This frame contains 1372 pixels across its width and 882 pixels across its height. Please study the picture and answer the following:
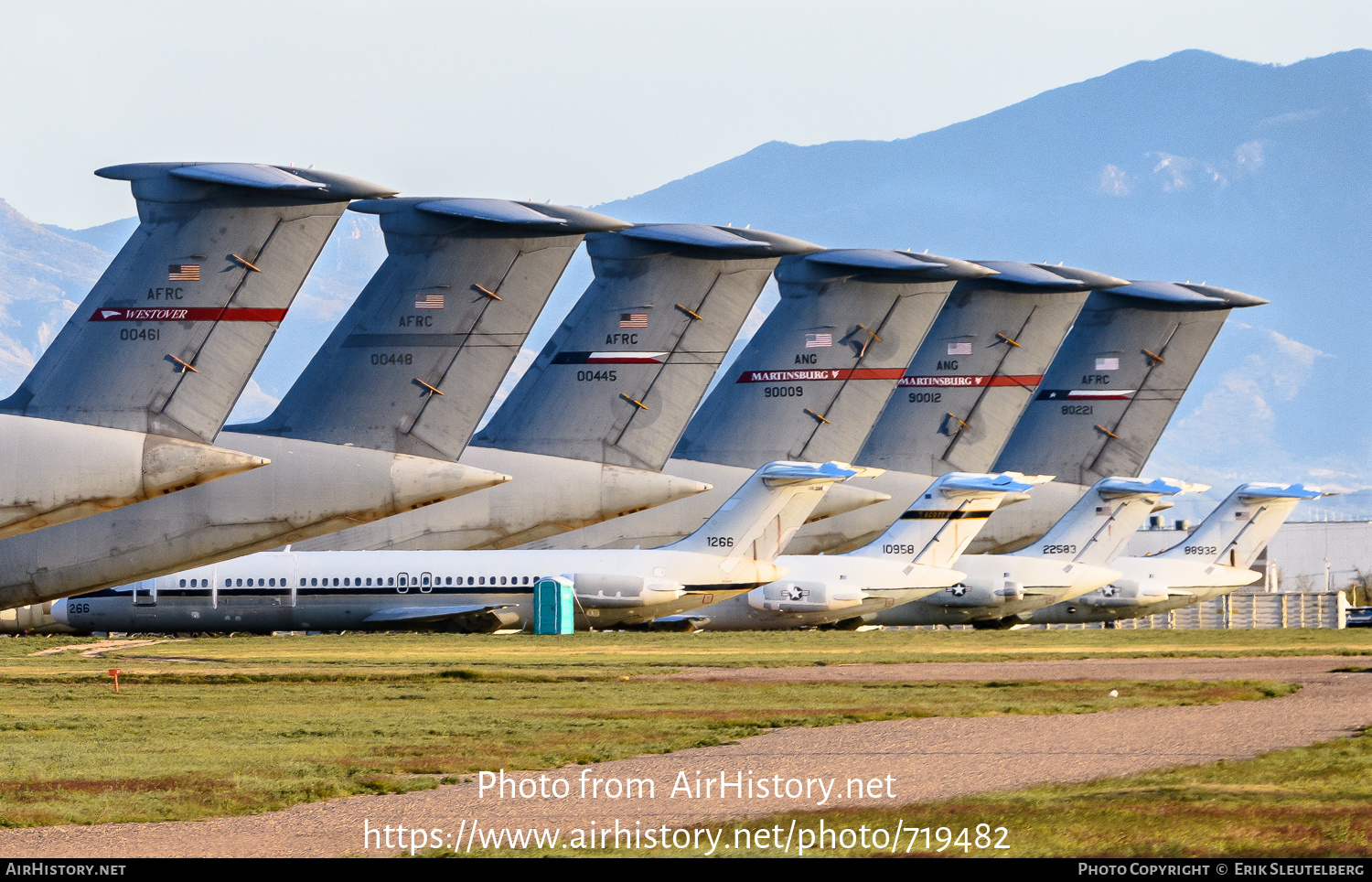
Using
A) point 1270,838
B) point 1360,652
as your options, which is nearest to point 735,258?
point 1360,652

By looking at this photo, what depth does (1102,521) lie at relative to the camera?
51.3m

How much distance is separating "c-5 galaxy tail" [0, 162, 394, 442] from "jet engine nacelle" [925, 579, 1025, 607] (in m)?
29.6

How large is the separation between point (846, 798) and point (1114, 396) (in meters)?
41.5

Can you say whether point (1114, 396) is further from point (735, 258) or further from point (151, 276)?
point (151, 276)

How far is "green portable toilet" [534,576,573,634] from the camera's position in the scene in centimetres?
4203

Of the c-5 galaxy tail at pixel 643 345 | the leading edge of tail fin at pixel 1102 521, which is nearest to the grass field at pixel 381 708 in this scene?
the c-5 galaxy tail at pixel 643 345

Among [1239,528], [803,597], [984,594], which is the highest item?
[1239,528]

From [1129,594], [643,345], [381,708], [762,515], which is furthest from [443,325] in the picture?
[1129,594]

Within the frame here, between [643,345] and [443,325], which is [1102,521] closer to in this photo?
[643,345]

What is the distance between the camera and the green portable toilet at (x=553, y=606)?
4203 cm

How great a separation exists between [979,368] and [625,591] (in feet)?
45.3

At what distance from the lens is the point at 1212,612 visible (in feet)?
222

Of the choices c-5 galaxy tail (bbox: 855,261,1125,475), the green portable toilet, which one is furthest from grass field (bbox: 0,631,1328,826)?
c-5 galaxy tail (bbox: 855,261,1125,475)

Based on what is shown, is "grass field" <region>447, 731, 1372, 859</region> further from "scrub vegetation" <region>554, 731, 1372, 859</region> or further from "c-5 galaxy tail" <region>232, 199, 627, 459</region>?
"c-5 galaxy tail" <region>232, 199, 627, 459</region>
